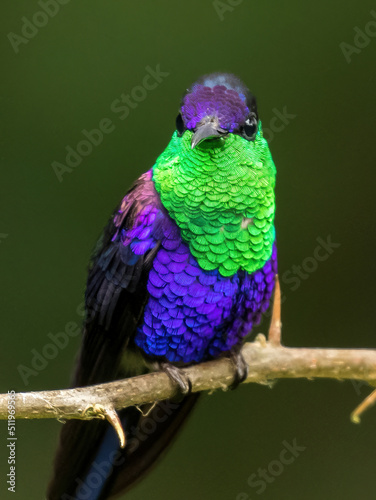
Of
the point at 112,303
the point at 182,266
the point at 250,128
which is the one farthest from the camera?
the point at 112,303

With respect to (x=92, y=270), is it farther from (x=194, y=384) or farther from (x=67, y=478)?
(x=67, y=478)

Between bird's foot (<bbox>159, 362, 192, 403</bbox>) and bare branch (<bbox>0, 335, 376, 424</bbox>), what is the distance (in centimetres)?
2

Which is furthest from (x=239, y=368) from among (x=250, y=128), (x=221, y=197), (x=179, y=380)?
(x=250, y=128)

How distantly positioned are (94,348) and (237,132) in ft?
2.89

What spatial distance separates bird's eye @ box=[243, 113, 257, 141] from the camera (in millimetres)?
2068

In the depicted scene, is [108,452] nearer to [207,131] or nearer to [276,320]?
[276,320]

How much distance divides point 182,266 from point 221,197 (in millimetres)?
264

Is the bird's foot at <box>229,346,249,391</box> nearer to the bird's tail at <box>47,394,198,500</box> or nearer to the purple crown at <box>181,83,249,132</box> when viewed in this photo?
the bird's tail at <box>47,394,198,500</box>

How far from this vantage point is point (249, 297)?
2303mm

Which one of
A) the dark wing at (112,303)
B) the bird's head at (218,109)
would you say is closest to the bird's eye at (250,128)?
the bird's head at (218,109)

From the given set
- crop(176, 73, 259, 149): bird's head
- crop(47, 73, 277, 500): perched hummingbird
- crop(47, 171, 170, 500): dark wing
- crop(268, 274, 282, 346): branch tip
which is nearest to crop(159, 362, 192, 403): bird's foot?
crop(47, 73, 277, 500): perched hummingbird

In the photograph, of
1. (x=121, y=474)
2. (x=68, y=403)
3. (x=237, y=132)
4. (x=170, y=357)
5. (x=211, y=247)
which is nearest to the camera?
(x=68, y=403)

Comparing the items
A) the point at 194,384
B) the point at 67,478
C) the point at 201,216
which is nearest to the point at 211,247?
the point at 201,216

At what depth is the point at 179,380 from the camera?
2264 mm
